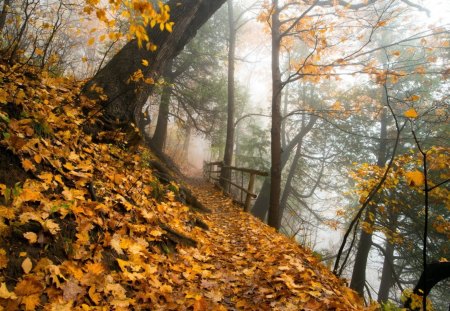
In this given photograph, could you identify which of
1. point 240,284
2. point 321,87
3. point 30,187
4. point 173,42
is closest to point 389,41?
point 321,87

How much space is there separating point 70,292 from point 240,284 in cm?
178

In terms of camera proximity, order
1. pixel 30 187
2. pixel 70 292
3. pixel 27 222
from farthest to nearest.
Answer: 1. pixel 30 187
2. pixel 27 222
3. pixel 70 292

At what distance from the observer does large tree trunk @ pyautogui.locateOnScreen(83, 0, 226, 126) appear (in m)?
5.27

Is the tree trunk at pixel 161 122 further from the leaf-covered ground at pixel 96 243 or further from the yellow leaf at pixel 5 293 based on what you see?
the yellow leaf at pixel 5 293

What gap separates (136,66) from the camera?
227 inches

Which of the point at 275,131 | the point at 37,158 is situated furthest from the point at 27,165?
the point at 275,131

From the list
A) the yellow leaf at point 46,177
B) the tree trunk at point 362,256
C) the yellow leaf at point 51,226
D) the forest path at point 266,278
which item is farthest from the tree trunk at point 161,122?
the yellow leaf at point 51,226

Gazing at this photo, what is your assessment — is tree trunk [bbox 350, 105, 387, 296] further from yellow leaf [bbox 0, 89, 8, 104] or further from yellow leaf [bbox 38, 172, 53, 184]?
yellow leaf [bbox 0, 89, 8, 104]

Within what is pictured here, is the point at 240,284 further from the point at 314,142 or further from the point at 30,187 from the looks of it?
the point at 314,142

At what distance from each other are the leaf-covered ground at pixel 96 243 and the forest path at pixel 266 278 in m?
0.02

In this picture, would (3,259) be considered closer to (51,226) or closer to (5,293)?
(5,293)

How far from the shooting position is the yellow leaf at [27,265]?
1817 mm

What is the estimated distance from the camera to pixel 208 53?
42.3 feet

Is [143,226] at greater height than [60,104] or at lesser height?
lesser
